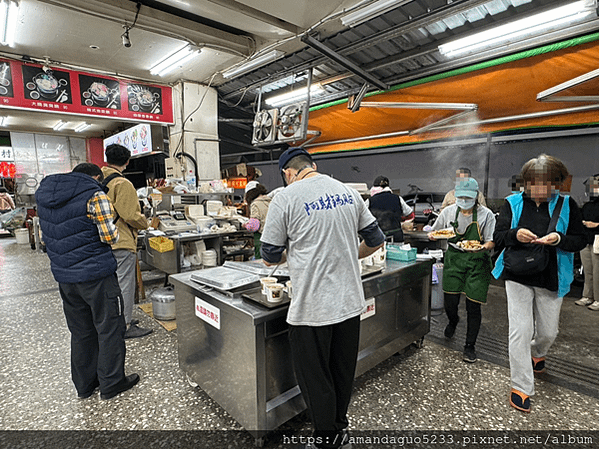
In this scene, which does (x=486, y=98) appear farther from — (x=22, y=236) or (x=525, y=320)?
(x=22, y=236)

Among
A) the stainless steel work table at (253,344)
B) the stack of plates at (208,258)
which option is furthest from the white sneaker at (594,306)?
the stack of plates at (208,258)

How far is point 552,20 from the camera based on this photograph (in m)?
3.33

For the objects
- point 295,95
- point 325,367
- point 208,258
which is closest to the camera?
point 325,367

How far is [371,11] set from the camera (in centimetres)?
342

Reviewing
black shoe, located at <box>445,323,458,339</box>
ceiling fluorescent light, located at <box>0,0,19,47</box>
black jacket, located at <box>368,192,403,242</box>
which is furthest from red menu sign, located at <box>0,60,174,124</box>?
black shoe, located at <box>445,323,458,339</box>

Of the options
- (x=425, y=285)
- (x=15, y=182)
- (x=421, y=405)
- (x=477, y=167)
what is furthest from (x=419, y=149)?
(x=15, y=182)

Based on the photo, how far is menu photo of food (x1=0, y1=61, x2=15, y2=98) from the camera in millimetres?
4578

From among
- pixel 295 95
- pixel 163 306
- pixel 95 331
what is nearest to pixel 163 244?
pixel 163 306

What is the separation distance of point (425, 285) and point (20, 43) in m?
5.86

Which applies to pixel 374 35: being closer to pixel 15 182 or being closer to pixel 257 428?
pixel 257 428

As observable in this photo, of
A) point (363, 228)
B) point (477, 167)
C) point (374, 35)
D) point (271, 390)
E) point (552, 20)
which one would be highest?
point (374, 35)

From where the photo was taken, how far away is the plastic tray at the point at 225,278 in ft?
6.44

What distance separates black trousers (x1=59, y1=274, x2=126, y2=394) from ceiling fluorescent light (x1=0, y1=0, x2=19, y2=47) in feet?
11.1

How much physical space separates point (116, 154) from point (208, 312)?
6.05ft
